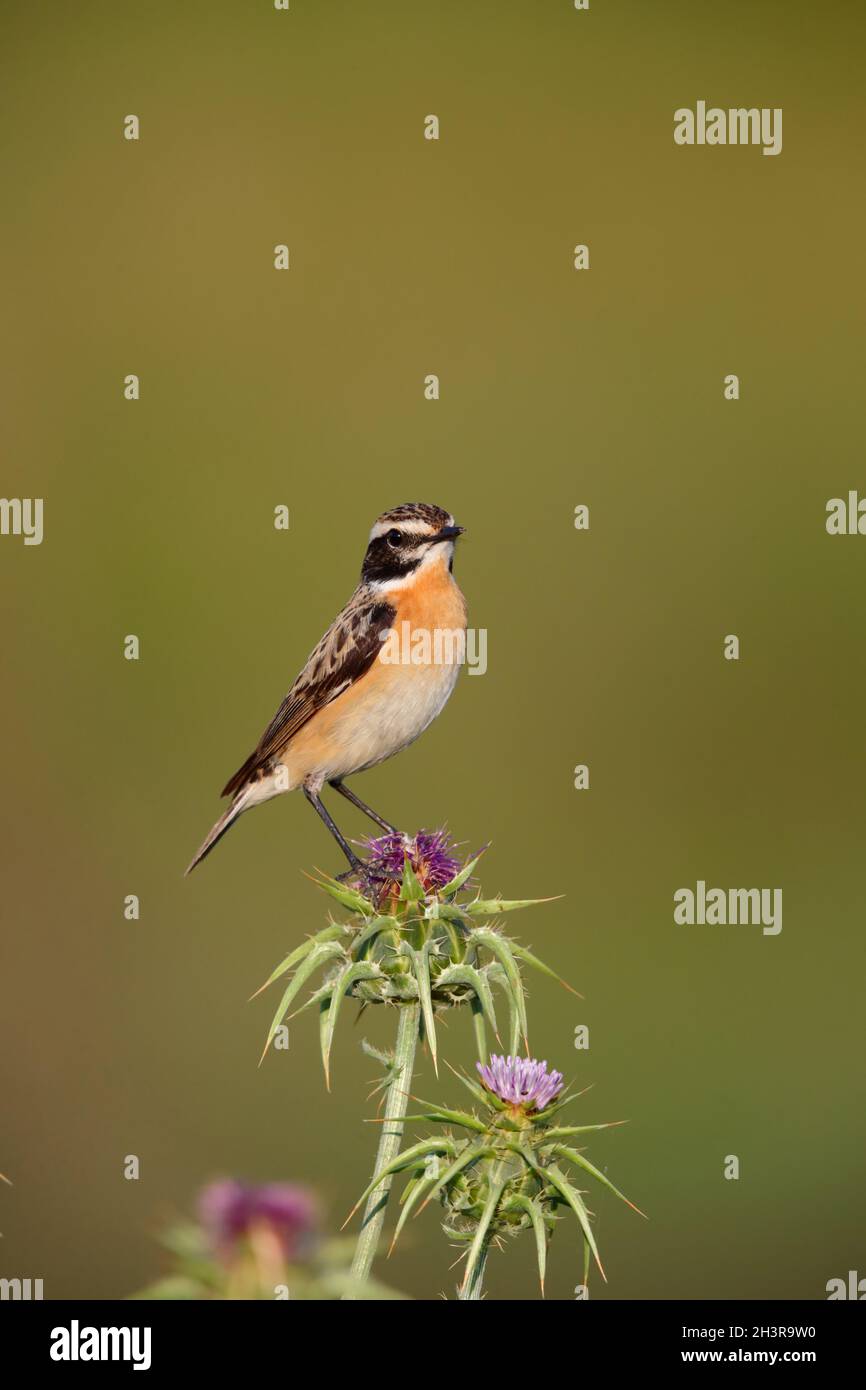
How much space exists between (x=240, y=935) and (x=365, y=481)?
17.8 feet

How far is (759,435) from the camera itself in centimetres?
2178

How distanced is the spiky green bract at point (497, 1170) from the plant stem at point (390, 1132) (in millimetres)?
80

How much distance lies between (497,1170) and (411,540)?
4276 mm

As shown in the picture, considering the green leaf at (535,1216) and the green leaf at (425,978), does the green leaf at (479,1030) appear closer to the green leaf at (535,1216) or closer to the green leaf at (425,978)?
the green leaf at (425,978)

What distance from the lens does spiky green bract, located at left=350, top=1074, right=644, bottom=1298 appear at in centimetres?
504

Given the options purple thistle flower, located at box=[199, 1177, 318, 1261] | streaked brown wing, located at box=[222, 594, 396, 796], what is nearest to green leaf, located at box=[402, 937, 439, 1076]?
purple thistle flower, located at box=[199, 1177, 318, 1261]

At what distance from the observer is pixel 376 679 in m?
8.59

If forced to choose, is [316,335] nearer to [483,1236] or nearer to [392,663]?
[392,663]

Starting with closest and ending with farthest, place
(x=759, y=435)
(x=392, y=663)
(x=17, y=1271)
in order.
Answer: (x=392, y=663) → (x=17, y=1271) → (x=759, y=435)

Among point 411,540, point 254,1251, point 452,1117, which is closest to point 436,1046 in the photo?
point 452,1117

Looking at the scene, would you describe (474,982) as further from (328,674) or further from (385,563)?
(385,563)

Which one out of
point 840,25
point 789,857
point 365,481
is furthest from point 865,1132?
point 840,25

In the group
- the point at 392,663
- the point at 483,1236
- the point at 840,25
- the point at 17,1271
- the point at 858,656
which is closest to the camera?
the point at 483,1236

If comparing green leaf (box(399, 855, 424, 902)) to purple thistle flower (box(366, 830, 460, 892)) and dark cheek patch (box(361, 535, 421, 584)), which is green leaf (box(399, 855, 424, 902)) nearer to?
purple thistle flower (box(366, 830, 460, 892))
